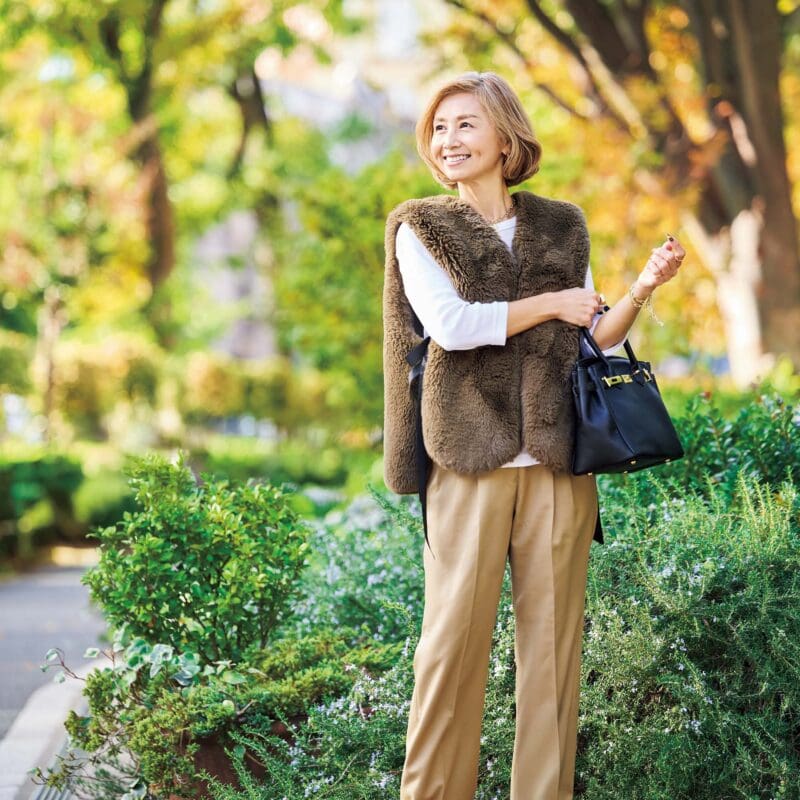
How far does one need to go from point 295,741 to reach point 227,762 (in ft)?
0.67

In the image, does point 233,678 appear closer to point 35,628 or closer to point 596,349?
point 596,349

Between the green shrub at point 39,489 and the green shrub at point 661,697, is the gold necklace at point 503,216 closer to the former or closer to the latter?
the green shrub at point 661,697

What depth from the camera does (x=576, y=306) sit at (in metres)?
2.64

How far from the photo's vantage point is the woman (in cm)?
260

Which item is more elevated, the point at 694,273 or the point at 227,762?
the point at 694,273

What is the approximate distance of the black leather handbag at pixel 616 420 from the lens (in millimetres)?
2549

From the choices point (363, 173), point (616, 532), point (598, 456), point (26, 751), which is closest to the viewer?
Answer: point (598, 456)

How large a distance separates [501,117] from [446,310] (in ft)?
1.68

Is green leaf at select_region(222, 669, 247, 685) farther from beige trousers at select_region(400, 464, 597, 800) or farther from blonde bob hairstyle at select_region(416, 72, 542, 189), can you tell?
blonde bob hairstyle at select_region(416, 72, 542, 189)

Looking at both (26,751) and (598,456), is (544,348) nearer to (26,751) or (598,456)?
(598,456)

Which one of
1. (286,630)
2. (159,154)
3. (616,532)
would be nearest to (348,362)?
(286,630)

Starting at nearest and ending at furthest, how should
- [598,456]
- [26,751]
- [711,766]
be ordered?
[598,456] < [711,766] < [26,751]

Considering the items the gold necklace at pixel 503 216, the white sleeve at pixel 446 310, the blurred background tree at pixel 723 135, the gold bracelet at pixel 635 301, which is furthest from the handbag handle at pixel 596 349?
the blurred background tree at pixel 723 135

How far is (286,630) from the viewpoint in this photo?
434cm
